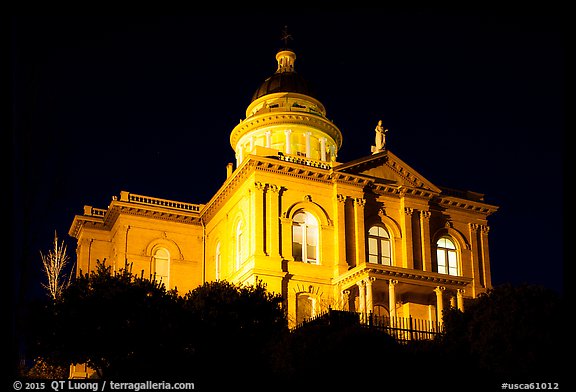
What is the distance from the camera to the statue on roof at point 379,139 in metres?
46.1

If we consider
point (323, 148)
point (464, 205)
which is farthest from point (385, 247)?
point (323, 148)

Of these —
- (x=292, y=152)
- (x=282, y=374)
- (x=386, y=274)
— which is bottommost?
(x=282, y=374)

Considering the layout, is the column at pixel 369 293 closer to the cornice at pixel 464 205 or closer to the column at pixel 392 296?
the column at pixel 392 296

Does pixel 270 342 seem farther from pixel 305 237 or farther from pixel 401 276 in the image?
pixel 305 237

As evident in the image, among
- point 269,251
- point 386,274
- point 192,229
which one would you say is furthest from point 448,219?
point 192,229

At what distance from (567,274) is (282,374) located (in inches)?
564

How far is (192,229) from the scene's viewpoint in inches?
1880

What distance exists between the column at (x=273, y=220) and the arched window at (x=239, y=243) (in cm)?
225

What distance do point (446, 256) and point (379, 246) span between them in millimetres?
4319

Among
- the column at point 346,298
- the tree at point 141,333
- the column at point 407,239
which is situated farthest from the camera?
the column at point 407,239

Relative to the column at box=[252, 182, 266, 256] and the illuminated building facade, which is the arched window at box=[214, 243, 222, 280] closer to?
the illuminated building facade

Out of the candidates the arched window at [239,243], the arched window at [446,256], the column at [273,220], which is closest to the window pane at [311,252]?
the column at [273,220]

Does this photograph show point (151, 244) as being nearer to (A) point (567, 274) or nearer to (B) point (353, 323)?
(B) point (353, 323)

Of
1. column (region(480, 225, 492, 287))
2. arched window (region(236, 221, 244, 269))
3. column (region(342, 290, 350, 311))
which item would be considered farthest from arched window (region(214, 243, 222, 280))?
column (region(480, 225, 492, 287))
